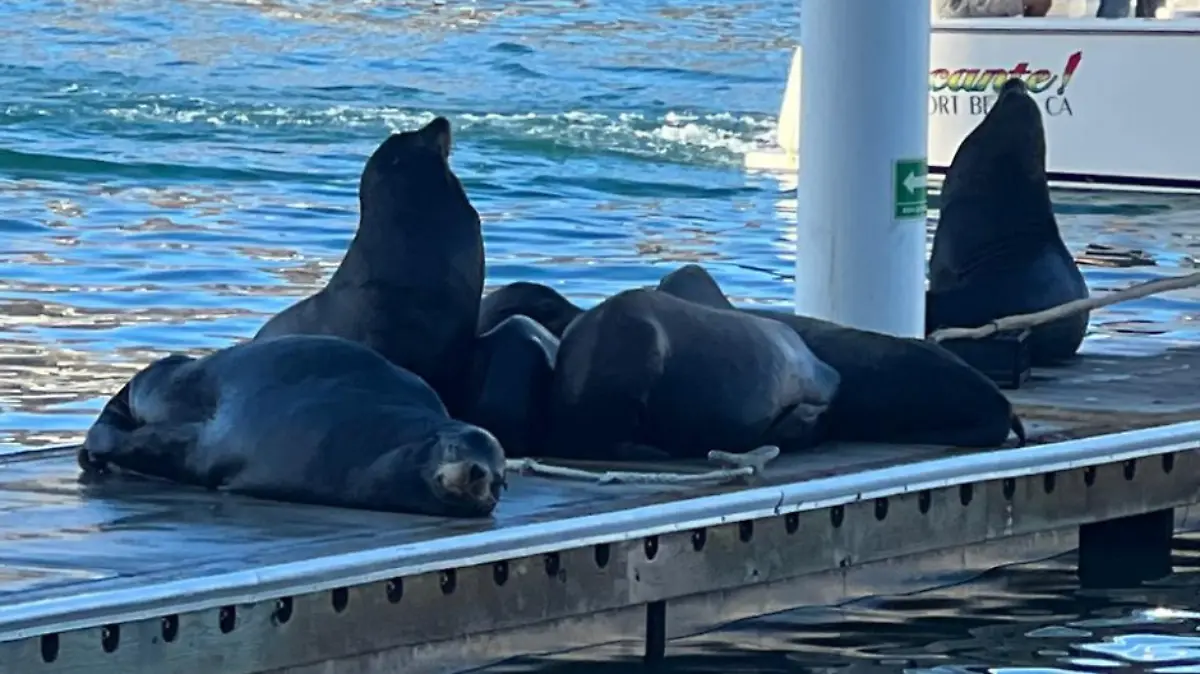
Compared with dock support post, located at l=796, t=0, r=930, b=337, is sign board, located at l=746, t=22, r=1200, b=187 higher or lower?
lower

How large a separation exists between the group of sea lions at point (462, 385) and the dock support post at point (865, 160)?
2.66 ft

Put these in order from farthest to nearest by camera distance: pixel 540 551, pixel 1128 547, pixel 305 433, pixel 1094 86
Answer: pixel 1094 86
pixel 1128 547
pixel 305 433
pixel 540 551

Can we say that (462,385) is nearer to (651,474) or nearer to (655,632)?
(651,474)

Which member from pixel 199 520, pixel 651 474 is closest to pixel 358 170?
pixel 651 474

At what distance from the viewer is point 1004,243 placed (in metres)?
9.61

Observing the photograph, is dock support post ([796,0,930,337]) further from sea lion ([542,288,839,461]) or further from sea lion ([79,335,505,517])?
sea lion ([79,335,505,517])

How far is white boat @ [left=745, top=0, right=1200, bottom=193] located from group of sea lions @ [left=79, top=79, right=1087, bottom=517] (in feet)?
43.7

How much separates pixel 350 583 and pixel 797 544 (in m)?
1.44

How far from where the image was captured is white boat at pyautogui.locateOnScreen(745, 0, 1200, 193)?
20812 millimetres

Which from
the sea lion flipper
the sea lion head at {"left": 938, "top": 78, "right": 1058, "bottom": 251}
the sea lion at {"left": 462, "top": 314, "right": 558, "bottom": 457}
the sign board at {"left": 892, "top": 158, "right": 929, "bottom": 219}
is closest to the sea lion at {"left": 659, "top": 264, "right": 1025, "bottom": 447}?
the sea lion flipper

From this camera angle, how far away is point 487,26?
142 ft

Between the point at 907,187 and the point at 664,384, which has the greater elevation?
the point at 907,187

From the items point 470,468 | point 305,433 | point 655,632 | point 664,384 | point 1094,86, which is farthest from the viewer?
point 1094,86

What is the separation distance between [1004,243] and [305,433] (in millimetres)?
3707
